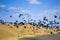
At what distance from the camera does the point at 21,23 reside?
5700cm

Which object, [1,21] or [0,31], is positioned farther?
[1,21]

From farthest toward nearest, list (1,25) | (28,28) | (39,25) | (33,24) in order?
(39,25) → (33,24) → (28,28) → (1,25)

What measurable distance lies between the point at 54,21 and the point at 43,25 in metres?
4.23

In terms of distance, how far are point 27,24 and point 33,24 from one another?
3.40 meters

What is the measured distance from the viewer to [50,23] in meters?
65.0

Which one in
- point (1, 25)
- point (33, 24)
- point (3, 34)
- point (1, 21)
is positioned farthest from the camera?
point (33, 24)

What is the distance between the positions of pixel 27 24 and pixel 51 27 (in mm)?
12691

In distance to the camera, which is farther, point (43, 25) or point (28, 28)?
point (43, 25)

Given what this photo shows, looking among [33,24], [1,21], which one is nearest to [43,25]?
[33,24]

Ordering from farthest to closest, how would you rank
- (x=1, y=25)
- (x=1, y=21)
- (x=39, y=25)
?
(x=39, y=25) → (x=1, y=21) → (x=1, y=25)

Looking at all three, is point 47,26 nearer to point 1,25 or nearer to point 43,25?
point 43,25

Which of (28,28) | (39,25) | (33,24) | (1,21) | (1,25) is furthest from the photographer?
(39,25)

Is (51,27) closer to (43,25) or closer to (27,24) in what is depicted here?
(43,25)

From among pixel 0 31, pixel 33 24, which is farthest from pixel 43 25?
pixel 0 31
